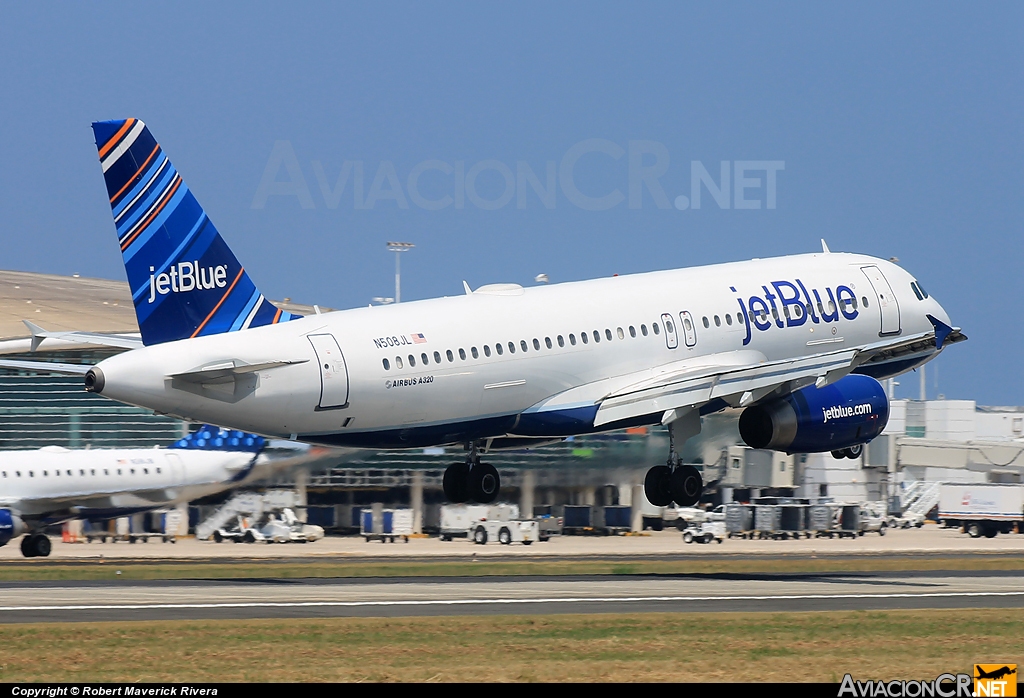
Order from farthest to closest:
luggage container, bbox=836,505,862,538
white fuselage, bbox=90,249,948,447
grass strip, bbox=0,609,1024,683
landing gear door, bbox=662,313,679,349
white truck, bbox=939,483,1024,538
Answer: luggage container, bbox=836,505,862,538 → white truck, bbox=939,483,1024,538 → landing gear door, bbox=662,313,679,349 → white fuselage, bbox=90,249,948,447 → grass strip, bbox=0,609,1024,683

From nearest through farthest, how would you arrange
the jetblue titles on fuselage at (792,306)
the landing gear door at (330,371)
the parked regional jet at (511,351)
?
1. the parked regional jet at (511,351)
2. the landing gear door at (330,371)
3. the jetblue titles on fuselage at (792,306)

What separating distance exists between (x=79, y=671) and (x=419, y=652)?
6.25 meters

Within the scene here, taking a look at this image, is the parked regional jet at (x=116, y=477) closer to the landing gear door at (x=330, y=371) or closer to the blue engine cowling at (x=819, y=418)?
the blue engine cowling at (x=819, y=418)

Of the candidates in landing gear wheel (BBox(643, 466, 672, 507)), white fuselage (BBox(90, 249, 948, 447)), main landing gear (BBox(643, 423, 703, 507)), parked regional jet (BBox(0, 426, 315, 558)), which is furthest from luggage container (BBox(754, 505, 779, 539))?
landing gear wheel (BBox(643, 466, 672, 507))

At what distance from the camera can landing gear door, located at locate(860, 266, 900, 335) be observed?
160 feet

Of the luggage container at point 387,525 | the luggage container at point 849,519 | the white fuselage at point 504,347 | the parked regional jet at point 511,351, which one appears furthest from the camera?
the luggage container at point 849,519

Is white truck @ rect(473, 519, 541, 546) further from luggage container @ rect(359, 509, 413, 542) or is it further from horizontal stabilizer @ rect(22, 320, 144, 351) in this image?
horizontal stabilizer @ rect(22, 320, 144, 351)

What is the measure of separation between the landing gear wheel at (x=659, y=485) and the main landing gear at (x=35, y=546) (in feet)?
103

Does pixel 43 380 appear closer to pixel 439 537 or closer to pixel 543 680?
pixel 439 537

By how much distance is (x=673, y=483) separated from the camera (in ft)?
150

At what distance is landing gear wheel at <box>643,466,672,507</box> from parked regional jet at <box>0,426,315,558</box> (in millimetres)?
23688

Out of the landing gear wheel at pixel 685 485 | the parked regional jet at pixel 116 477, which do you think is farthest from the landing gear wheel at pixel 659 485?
the parked regional jet at pixel 116 477

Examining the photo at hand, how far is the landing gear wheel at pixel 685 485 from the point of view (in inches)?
1799

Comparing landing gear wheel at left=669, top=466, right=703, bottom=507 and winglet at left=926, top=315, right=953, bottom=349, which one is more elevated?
winglet at left=926, top=315, right=953, bottom=349
